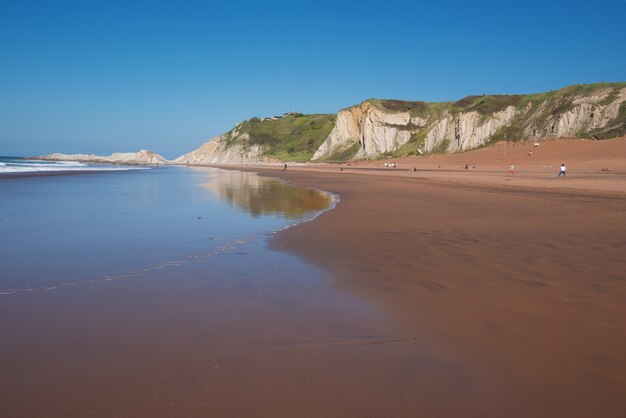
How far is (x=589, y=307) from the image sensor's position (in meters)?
4.89

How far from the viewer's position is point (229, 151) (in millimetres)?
137625

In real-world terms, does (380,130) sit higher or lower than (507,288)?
higher

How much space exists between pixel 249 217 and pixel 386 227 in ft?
13.8

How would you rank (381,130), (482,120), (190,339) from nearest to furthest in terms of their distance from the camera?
(190,339)
(482,120)
(381,130)

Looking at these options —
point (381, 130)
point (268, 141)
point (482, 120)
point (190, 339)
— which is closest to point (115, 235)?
point (190, 339)

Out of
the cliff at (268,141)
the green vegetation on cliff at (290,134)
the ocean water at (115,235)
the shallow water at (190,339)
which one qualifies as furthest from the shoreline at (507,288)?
the cliff at (268,141)

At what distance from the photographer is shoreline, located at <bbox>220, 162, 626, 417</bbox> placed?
11.0 feet

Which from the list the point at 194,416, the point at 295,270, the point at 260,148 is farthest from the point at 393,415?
the point at 260,148

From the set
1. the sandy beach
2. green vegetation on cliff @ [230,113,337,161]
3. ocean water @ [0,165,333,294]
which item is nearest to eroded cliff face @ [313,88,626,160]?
green vegetation on cliff @ [230,113,337,161]

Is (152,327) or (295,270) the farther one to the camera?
(295,270)

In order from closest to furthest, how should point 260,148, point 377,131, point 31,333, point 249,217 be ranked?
point 31,333 → point 249,217 → point 377,131 → point 260,148

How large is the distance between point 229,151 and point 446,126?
79593 mm

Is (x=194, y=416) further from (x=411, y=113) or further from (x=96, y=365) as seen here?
(x=411, y=113)

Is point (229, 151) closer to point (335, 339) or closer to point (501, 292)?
point (501, 292)
